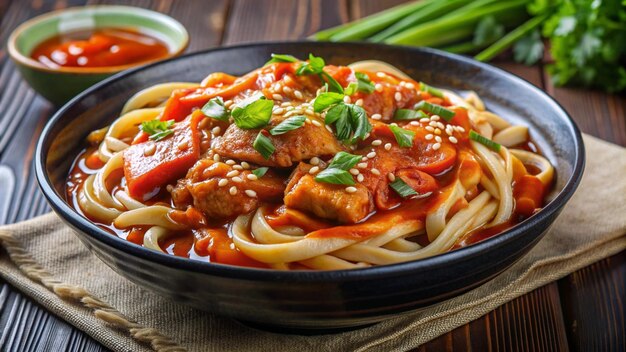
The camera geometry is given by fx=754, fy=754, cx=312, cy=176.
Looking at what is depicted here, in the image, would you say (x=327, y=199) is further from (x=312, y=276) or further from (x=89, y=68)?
(x=89, y=68)

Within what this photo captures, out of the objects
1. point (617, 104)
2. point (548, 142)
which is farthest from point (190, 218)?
point (617, 104)

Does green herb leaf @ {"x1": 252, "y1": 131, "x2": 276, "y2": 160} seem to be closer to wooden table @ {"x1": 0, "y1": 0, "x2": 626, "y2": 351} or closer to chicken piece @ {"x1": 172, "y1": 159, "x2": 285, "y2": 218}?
chicken piece @ {"x1": 172, "y1": 159, "x2": 285, "y2": 218}

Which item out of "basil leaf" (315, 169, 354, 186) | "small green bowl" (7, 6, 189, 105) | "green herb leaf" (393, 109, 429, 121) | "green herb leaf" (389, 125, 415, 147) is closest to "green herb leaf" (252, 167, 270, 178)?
"basil leaf" (315, 169, 354, 186)

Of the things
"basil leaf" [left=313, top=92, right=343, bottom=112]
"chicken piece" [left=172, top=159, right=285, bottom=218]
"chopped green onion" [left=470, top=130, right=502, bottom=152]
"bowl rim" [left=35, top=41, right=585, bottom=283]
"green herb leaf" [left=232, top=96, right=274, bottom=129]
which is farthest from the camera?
"chopped green onion" [left=470, top=130, right=502, bottom=152]

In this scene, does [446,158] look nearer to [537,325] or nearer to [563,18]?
[537,325]

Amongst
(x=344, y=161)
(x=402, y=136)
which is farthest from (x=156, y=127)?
(x=402, y=136)

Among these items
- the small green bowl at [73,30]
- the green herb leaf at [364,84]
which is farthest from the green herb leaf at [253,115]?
the small green bowl at [73,30]
